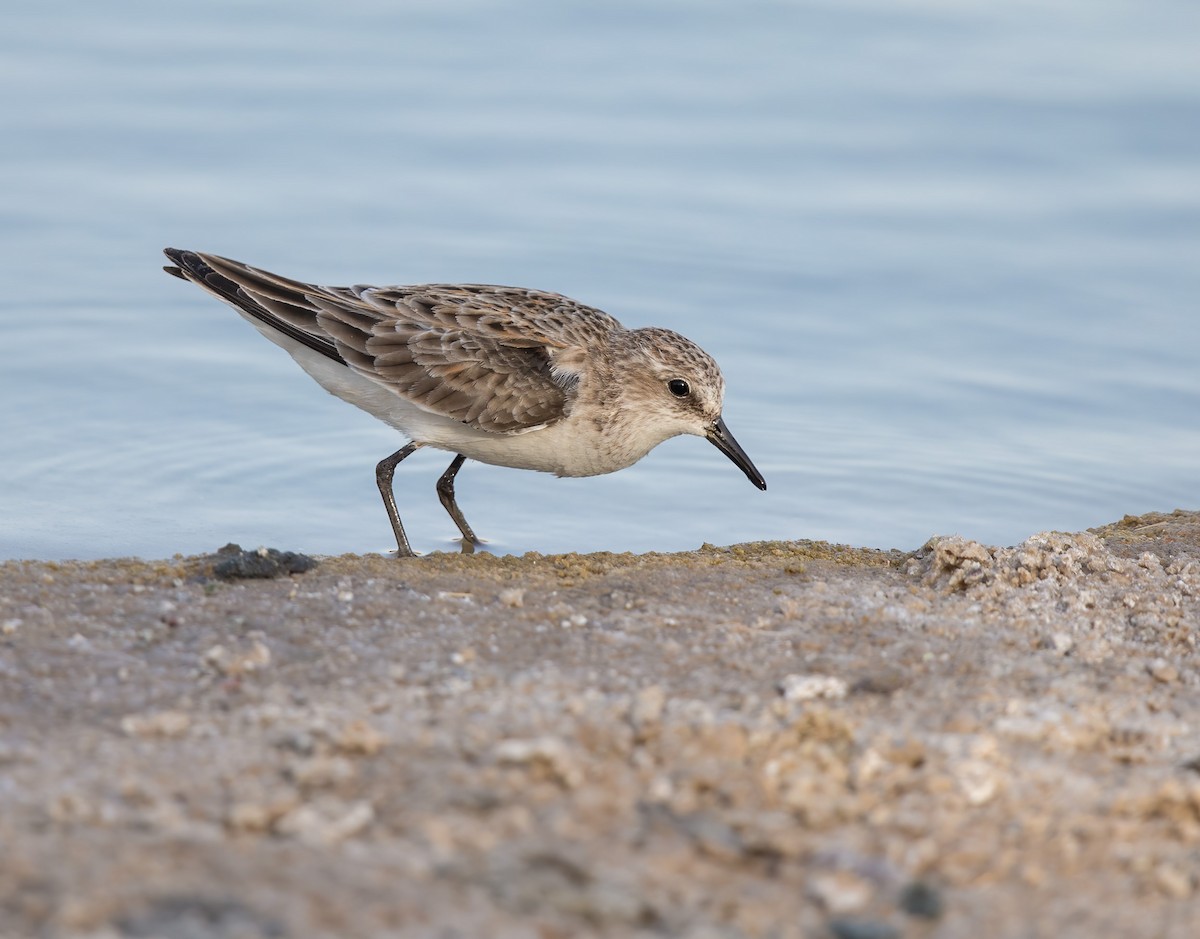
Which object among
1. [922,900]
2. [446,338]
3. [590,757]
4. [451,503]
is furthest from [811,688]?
[451,503]

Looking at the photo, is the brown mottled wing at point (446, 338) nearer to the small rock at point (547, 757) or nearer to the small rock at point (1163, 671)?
the small rock at point (1163, 671)

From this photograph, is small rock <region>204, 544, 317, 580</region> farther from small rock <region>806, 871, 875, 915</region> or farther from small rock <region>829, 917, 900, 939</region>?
small rock <region>829, 917, 900, 939</region>

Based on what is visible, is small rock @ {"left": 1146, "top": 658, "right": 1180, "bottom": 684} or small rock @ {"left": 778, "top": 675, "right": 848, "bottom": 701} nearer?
small rock @ {"left": 778, "top": 675, "right": 848, "bottom": 701}

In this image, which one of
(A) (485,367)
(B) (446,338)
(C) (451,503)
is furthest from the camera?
(C) (451,503)

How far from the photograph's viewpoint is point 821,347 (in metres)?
10.2

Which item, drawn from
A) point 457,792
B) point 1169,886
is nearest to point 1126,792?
point 1169,886

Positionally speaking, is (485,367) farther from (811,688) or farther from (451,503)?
(811,688)

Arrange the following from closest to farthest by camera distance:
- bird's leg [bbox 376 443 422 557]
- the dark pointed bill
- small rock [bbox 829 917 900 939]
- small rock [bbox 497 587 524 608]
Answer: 1. small rock [bbox 829 917 900 939]
2. small rock [bbox 497 587 524 608]
3. bird's leg [bbox 376 443 422 557]
4. the dark pointed bill

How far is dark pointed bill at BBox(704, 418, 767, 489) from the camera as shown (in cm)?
→ 784

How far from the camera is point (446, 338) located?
23.9 ft

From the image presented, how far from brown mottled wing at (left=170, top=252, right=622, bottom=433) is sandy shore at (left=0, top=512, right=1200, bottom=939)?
1559mm

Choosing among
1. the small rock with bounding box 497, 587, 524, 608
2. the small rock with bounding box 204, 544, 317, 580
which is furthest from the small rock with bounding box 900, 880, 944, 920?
the small rock with bounding box 204, 544, 317, 580

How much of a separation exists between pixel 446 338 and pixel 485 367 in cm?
26

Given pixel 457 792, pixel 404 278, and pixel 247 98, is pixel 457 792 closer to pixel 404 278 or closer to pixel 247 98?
pixel 404 278
